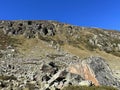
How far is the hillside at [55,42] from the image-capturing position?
2596 inches

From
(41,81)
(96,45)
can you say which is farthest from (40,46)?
(41,81)

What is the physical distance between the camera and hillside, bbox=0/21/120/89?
65.9 meters

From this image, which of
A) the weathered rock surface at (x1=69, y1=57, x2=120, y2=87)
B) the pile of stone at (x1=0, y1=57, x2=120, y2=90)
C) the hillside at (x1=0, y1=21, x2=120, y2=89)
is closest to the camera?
the pile of stone at (x1=0, y1=57, x2=120, y2=90)

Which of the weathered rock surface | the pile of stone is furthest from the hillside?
the pile of stone

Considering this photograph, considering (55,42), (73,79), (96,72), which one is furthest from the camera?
(55,42)

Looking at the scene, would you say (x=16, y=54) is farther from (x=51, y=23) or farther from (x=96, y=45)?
(x=51, y=23)

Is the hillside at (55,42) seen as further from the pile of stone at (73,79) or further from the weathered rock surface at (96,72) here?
the pile of stone at (73,79)

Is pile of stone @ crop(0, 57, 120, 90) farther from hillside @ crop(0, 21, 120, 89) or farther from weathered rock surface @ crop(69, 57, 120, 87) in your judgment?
hillside @ crop(0, 21, 120, 89)

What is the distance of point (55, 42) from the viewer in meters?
80.1

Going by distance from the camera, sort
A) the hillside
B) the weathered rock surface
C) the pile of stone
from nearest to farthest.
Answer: the pile of stone < the weathered rock surface < the hillside

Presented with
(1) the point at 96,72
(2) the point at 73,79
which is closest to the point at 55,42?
(1) the point at 96,72

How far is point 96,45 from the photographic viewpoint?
88.2 meters

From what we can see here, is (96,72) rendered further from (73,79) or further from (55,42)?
(55,42)

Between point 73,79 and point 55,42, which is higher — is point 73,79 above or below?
below
